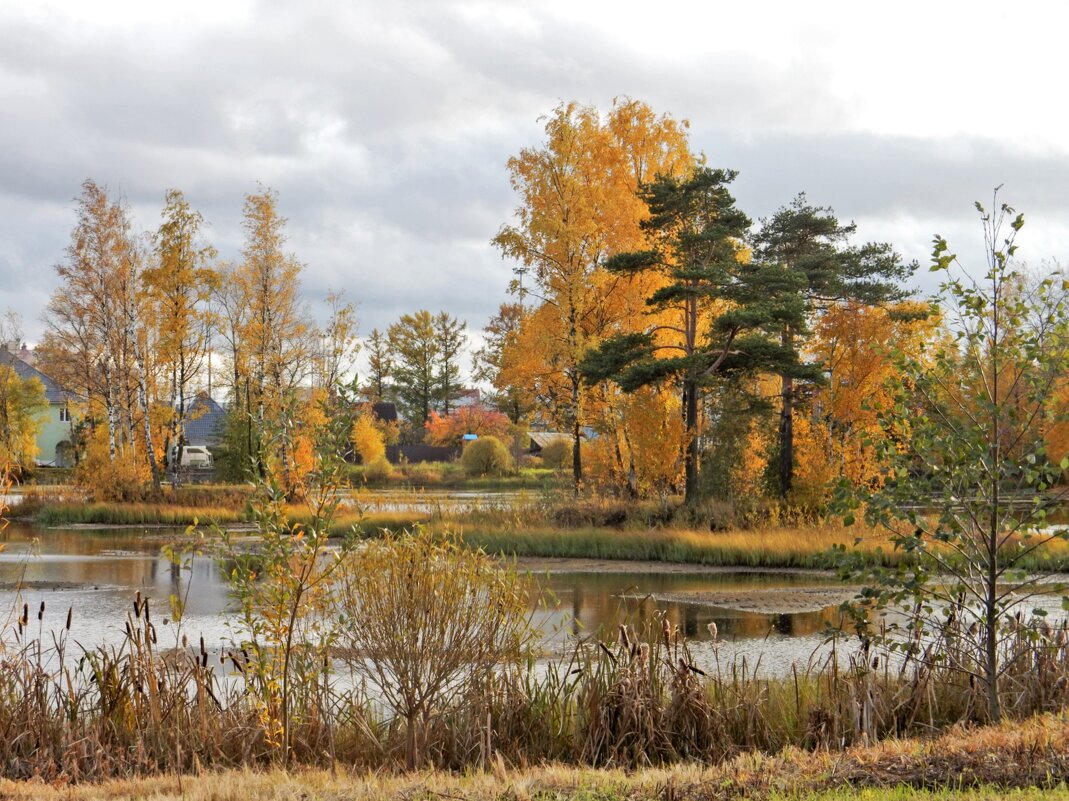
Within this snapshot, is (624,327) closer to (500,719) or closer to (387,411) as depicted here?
(500,719)

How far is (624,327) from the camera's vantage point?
27766 millimetres

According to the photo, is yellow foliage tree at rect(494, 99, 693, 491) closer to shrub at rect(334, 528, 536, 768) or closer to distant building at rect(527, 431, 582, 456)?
shrub at rect(334, 528, 536, 768)

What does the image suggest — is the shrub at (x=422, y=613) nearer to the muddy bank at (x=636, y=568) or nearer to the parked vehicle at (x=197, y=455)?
the muddy bank at (x=636, y=568)

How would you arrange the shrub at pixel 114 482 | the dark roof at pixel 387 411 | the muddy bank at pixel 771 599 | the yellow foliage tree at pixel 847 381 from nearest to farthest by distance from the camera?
the muddy bank at pixel 771 599
the yellow foliage tree at pixel 847 381
the shrub at pixel 114 482
the dark roof at pixel 387 411

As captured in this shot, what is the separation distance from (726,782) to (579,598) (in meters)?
10.5

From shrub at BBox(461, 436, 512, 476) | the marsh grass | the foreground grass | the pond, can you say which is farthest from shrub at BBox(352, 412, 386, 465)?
the foreground grass

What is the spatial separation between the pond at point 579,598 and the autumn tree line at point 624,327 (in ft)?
11.2

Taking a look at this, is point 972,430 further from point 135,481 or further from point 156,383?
point 156,383

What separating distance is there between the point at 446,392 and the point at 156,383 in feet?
114

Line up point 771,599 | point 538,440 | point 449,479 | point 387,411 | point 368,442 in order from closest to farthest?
point 771,599 → point 449,479 → point 368,442 → point 538,440 → point 387,411

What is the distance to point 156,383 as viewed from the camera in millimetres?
36750

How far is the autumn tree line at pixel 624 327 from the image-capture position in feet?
76.2

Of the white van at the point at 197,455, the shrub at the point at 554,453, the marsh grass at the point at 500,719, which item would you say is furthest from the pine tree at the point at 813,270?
the white van at the point at 197,455

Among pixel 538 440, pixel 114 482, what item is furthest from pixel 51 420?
pixel 114 482
